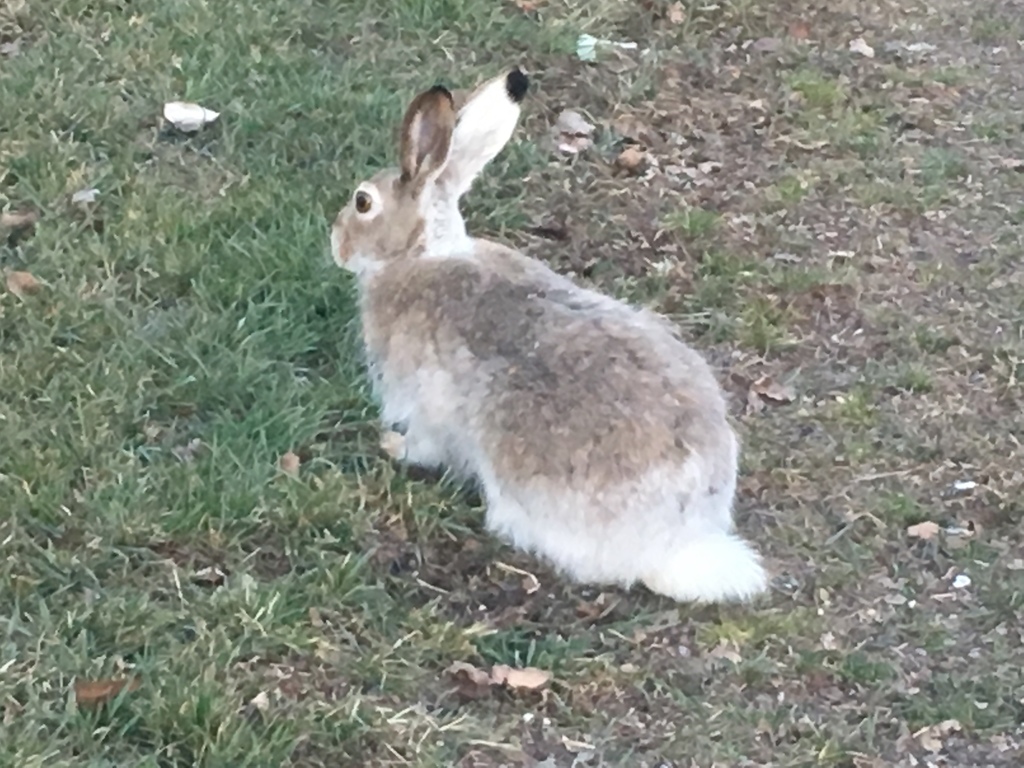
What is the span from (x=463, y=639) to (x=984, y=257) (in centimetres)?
274

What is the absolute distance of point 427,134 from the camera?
402cm

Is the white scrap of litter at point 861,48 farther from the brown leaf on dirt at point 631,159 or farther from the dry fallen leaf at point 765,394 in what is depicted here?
the dry fallen leaf at point 765,394

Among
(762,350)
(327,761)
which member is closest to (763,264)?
(762,350)

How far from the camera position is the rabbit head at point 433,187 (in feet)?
13.4

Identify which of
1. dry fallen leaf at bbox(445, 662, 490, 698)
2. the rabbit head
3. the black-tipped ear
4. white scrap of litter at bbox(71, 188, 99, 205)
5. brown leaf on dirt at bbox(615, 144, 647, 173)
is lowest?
dry fallen leaf at bbox(445, 662, 490, 698)

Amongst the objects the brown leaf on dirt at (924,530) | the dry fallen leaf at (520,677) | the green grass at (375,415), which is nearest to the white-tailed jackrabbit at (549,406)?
the green grass at (375,415)

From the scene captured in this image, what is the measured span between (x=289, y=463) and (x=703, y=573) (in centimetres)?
104

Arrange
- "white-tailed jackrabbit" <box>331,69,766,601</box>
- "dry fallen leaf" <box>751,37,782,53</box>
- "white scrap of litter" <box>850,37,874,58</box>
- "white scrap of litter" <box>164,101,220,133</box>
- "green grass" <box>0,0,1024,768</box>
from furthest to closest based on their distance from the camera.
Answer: "white scrap of litter" <box>850,37,874,58</box>
"dry fallen leaf" <box>751,37,782,53</box>
"white scrap of litter" <box>164,101,220,133</box>
"white-tailed jackrabbit" <box>331,69,766,601</box>
"green grass" <box>0,0,1024,768</box>

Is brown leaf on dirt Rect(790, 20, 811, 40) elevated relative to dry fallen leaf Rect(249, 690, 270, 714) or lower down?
elevated

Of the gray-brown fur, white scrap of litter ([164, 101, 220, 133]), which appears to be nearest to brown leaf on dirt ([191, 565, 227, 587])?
the gray-brown fur

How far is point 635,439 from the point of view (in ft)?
11.3

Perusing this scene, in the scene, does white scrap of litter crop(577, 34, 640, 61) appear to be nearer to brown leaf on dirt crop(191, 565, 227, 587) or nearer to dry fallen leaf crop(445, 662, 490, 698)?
brown leaf on dirt crop(191, 565, 227, 587)

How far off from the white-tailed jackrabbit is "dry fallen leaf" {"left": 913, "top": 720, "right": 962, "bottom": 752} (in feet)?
1.70

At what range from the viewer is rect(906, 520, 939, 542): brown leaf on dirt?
12.7ft
